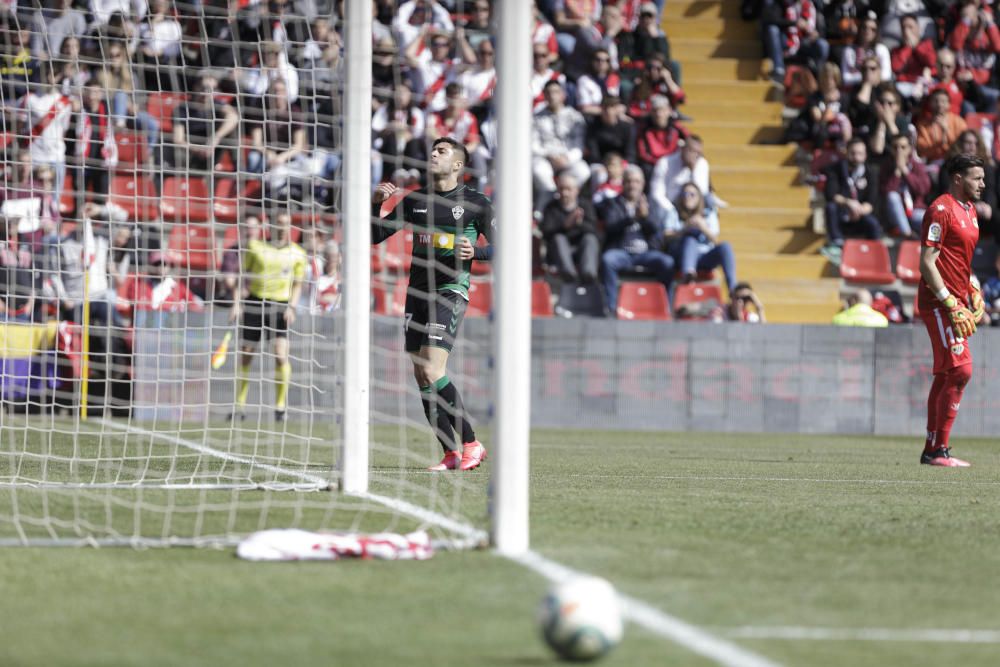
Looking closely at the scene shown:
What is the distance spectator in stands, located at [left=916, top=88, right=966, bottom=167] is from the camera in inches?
854

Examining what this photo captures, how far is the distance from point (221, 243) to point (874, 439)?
7.80 metres

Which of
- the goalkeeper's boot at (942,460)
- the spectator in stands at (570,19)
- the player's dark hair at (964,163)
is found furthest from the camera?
the spectator in stands at (570,19)

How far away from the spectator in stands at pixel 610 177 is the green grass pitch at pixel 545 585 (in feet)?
36.7

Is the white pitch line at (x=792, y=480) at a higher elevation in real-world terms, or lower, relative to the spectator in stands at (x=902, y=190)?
lower

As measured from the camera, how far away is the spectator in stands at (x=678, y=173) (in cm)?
2016

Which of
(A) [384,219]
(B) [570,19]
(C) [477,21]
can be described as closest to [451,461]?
(A) [384,219]

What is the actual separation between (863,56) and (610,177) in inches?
204

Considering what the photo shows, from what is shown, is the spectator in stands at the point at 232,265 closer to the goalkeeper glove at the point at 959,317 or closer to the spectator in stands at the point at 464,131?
the spectator in stands at the point at 464,131

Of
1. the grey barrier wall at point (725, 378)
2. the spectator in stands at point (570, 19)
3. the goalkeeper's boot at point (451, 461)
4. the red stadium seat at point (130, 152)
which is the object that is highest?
the spectator in stands at point (570, 19)

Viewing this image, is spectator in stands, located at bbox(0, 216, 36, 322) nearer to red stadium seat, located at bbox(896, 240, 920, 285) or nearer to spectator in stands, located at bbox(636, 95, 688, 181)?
spectator in stands, located at bbox(636, 95, 688, 181)

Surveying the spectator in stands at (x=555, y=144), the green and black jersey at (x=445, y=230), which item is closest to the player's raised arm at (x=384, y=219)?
the green and black jersey at (x=445, y=230)

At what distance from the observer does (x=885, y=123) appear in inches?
851

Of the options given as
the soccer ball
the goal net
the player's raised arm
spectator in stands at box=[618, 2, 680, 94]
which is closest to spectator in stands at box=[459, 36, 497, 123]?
the goal net

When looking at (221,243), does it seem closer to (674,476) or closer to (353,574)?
(674,476)
